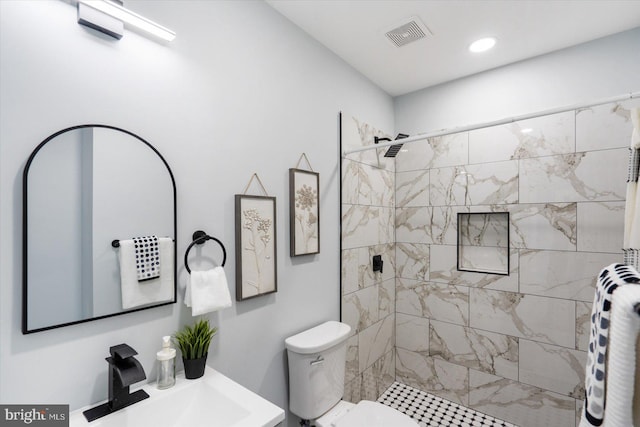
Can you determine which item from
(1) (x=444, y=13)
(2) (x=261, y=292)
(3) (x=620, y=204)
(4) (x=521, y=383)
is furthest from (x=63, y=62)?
(4) (x=521, y=383)

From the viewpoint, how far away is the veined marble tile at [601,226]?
73.2 inches

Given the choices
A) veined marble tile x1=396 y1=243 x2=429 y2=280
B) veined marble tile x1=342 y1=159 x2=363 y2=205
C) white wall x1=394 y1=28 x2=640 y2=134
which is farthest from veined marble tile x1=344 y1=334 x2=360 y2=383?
white wall x1=394 y1=28 x2=640 y2=134

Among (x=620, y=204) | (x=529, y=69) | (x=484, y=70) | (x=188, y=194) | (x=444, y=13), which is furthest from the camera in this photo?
(x=484, y=70)

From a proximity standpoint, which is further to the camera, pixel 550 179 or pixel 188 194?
pixel 550 179

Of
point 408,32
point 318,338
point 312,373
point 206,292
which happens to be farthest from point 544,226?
point 206,292

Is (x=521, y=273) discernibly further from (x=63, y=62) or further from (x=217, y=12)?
(x=63, y=62)

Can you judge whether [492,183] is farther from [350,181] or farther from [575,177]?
[350,181]

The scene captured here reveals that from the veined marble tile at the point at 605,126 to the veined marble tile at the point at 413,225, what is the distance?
110 cm

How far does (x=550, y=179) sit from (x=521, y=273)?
684 millimetres

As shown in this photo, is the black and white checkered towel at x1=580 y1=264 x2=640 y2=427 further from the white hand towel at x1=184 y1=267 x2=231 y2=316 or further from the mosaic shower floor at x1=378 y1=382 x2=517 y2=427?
the mosaic shower floor at x1=378 y1=382 x2=517 y2=427

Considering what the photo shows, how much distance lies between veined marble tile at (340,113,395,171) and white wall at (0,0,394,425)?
14 cm

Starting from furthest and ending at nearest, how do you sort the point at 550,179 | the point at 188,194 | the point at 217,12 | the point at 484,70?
the point at 484,70 → the point at 550,179 → the point at 217,12 → the point at 188,194

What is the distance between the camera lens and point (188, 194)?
4.27 feet

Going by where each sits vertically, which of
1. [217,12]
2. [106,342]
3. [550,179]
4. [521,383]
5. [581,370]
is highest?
[217,12]
